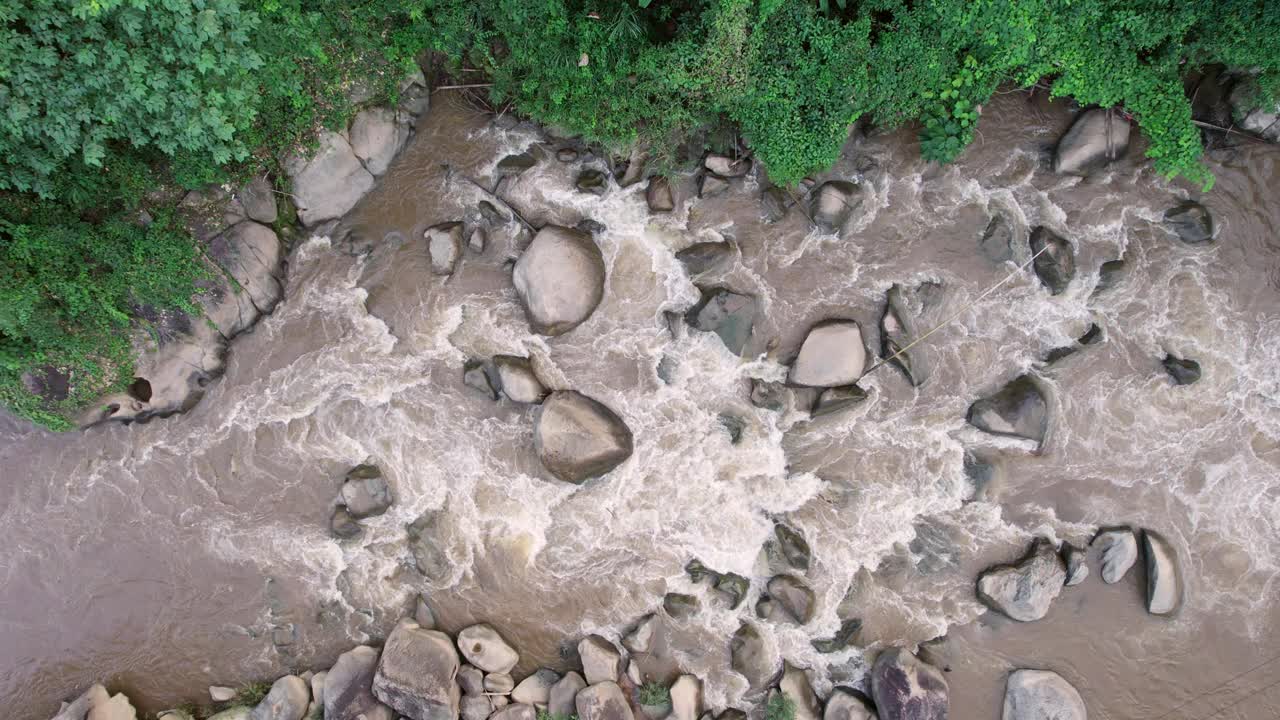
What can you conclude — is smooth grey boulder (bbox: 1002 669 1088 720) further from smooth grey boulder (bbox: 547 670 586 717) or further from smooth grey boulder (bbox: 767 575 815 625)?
smooth grey boulder (bbox: 547 670 586 717)

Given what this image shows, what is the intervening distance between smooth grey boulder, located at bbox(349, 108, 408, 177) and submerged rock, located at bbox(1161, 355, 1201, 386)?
1156cm

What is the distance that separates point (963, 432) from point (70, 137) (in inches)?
446

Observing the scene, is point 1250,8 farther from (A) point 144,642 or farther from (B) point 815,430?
(A) point 144,642

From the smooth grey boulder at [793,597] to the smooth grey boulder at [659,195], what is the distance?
569 cm

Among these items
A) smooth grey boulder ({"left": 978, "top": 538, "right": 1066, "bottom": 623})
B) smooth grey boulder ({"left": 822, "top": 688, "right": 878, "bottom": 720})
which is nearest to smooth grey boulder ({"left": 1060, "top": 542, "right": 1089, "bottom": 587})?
smooth grey boulder ({"left": 978, "top": 538, "right": 1066, "bottom": 623})

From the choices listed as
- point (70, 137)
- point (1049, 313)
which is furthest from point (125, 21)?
point (1049, 313)

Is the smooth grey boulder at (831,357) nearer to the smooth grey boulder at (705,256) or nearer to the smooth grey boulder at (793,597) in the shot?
the smooth grey boulder at (705,256)

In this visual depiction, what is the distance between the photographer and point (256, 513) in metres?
9.16

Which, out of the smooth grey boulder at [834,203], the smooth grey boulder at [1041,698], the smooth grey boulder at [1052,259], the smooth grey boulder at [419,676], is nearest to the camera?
the smooth grey boulder at [1041,698]

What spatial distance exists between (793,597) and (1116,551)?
460 cm

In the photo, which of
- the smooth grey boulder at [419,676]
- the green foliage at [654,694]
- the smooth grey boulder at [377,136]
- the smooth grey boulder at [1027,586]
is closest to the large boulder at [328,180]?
the smooth grey boulder at [377,136]

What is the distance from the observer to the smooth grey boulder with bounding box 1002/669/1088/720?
8.45m

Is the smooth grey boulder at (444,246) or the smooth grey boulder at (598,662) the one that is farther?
the smooth grey boulder at (444,246)

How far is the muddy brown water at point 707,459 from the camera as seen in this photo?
28.4ft
